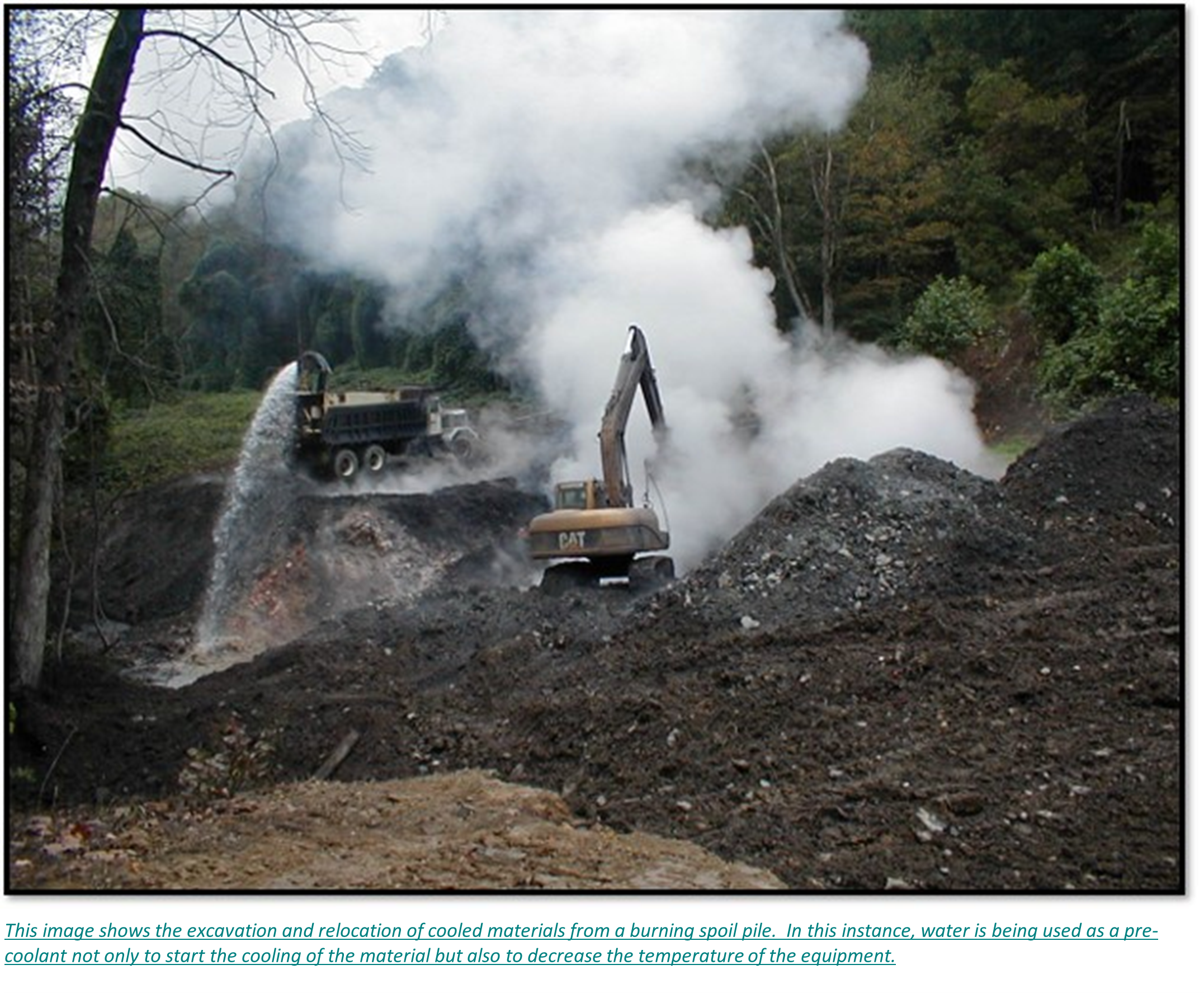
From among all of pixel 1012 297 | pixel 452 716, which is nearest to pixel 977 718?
pixel 452 716

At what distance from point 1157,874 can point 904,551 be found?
594cm

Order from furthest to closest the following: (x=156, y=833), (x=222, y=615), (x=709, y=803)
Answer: (x=222, y=615) → (x=709, y=803) → (x=156, y=833)

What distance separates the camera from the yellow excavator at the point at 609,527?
12383mm

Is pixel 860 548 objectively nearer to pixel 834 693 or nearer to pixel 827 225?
pixel 834 693

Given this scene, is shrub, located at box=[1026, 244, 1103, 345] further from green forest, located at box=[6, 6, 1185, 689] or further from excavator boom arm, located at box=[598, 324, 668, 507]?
excavator boom arm, located at box=[598, 324, 668, 507]

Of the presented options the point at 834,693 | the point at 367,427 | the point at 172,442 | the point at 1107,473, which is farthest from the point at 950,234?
the point at 834,693

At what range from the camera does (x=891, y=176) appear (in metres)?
23.8

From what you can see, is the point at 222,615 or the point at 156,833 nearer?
the point at 156,833

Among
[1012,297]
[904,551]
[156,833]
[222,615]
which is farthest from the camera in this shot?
[1012,297]

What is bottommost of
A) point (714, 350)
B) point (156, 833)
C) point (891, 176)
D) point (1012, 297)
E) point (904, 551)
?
point (156, 833)

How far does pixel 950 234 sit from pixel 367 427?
11.8 m

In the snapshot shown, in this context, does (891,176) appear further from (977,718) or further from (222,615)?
(977,718)

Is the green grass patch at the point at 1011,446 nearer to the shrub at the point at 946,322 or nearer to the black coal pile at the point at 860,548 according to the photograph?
the shrub at the point at 946,322

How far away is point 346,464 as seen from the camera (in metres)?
20.2
